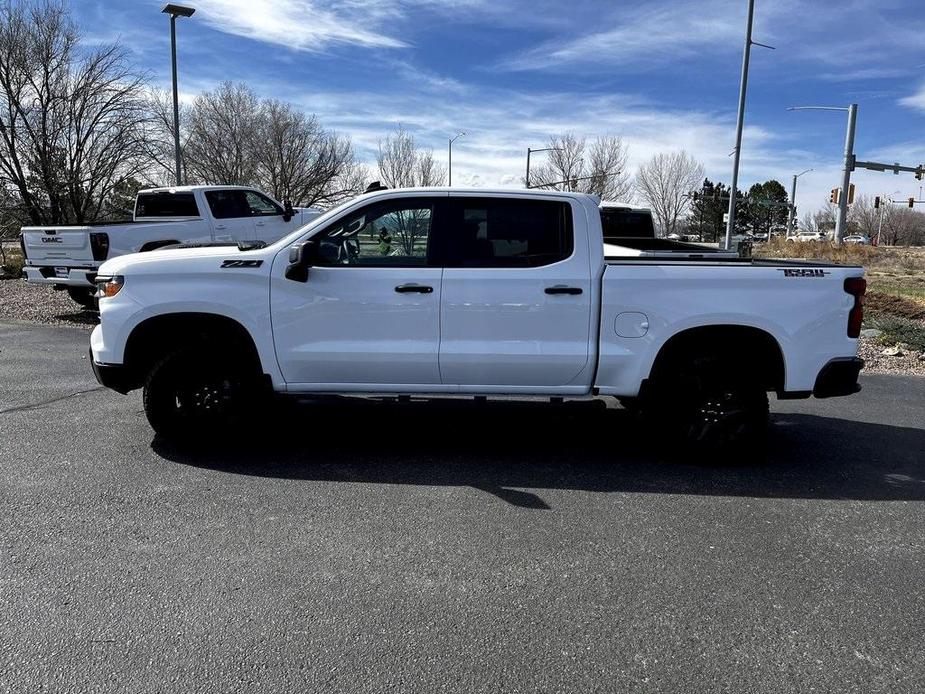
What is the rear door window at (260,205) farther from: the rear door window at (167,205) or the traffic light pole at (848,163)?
the traffic light pole at (848,163)

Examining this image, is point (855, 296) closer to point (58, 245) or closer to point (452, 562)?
point (452, 562)

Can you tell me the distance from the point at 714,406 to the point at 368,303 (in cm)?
257

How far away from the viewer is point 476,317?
497 centimetres

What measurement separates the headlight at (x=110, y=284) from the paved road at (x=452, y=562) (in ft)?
3.72

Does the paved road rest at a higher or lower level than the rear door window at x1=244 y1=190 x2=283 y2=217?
lower

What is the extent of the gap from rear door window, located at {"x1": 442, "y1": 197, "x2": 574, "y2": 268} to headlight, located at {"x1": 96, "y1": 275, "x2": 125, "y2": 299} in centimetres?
229

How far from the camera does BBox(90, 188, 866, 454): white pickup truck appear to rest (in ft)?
16.1

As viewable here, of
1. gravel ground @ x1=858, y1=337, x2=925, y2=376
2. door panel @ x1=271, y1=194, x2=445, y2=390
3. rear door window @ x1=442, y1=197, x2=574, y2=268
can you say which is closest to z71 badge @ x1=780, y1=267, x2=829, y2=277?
rear door window @ x1=442, y1=197, x2=574, y2=268

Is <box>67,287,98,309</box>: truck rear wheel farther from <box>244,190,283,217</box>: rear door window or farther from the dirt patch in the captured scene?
the dirt patch

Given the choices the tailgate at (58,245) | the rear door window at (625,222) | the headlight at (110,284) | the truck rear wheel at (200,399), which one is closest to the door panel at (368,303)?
the truck rear wheel at (200,399)

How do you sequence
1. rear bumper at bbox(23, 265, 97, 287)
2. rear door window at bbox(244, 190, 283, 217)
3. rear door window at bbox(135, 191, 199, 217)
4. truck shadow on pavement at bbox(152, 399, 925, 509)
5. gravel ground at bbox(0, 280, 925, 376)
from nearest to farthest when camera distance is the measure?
truck shadow on pavement at bbox(152, 399, 925, 509) → gravel ground at bbox(0, 280, 925, 376) → rear bumper at bbox(23, 265, 97, 287) → rear door window at bbox(135, 191, 199, 217) → rear door window at bbox(244, 190, 283, 217)

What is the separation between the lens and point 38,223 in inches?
818

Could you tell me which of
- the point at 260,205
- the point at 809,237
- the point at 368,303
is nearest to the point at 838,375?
the point at 368,303

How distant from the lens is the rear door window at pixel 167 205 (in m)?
12.8
